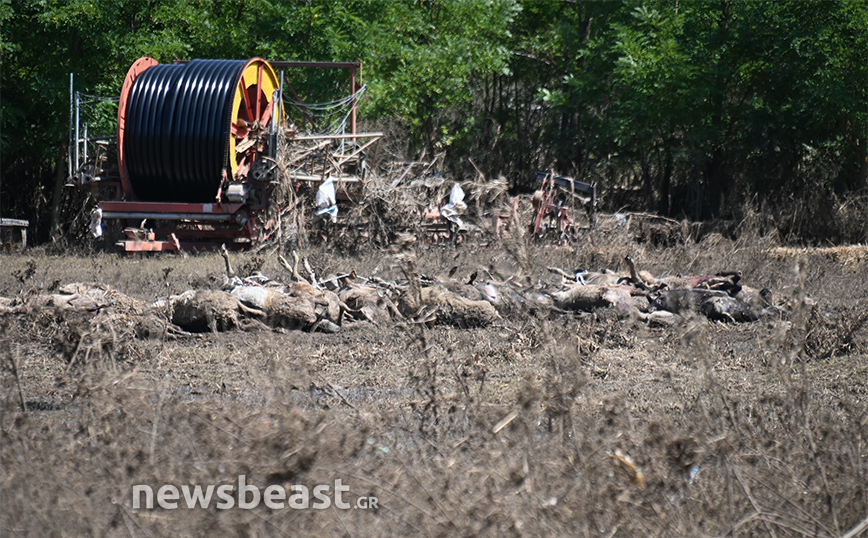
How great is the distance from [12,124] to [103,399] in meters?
14.9

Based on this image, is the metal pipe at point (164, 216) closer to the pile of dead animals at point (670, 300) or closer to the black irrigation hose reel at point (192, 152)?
the black irrigation hose reel at point (192, 152)

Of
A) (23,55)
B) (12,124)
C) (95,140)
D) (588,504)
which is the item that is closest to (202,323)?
(588,504)

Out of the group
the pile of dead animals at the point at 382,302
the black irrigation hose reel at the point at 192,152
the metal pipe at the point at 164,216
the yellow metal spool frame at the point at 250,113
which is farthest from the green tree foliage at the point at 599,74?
the pile of dead animals at the point at 382,302

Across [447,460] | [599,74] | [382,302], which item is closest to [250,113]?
[382,302]

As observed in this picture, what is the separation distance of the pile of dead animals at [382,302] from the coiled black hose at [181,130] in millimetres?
5746

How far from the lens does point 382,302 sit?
27.5 ft

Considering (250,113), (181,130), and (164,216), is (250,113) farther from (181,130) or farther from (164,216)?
(164,216)

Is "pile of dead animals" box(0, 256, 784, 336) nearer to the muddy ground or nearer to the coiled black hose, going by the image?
the muddy ground

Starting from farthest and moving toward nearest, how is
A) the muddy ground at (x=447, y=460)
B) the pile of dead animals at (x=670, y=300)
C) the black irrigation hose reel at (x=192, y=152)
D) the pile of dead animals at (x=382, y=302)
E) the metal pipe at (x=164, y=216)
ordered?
the black irrigation hose reel at (x=192, y=152), the metal pipe at (x=164, y=216), the pile of dead animals at (x=670, y=300), the pile of dead animals at (x=382, y=302), the muddy ground at (x=447, y=460)

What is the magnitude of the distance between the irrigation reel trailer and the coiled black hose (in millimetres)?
16

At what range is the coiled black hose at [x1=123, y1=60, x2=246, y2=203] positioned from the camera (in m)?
14.5

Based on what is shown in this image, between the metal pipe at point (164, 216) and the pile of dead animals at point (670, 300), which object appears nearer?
the pile of dead animals at point (670, 300)

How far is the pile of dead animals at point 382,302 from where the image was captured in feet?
25.1

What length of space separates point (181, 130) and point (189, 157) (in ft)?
1.44
